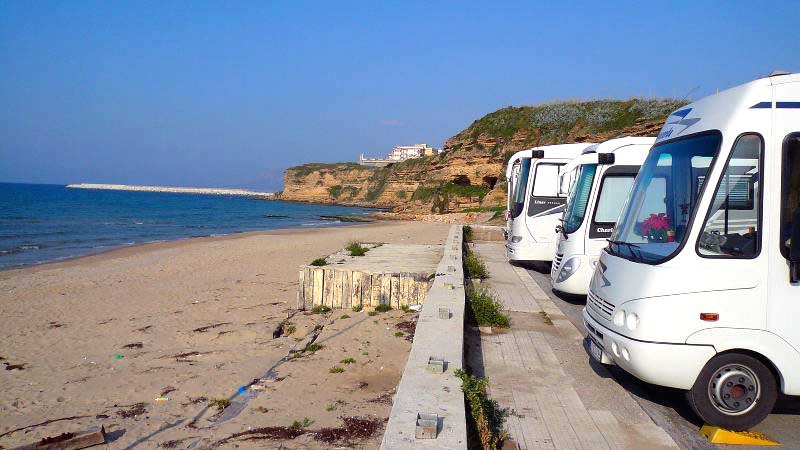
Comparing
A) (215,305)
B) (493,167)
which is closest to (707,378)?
(215,305)

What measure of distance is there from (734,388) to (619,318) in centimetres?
103

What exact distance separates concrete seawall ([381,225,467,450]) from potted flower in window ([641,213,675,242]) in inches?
83.0

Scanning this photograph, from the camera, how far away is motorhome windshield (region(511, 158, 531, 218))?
14.6 meters

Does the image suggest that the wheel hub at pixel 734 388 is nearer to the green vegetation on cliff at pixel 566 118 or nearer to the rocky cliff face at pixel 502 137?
the rocky cliff face at pixel 502 137

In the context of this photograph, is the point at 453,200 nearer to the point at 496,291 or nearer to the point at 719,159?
the point at 496,291

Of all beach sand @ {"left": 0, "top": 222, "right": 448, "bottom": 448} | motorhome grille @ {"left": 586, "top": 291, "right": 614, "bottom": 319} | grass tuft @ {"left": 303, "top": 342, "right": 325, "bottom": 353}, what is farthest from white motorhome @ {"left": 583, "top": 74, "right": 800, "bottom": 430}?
grass tuft @ {"left": 303, "top": 342, "right": 325, "bottom": 353}

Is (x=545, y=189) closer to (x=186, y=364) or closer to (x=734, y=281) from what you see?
(x=186, y=364)

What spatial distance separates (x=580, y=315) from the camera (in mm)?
9562

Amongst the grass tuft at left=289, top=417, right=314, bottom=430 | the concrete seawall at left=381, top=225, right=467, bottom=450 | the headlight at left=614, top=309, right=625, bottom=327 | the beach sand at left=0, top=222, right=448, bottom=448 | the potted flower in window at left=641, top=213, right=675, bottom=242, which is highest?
the potted flower in window at left=641, top=213, right=675, bottom=242

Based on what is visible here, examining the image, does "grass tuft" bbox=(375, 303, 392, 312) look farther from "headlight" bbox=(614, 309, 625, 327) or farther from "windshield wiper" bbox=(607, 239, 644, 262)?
"headlight" bbox=(614, 309, 625, 327)

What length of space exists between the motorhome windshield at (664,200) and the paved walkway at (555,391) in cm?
139

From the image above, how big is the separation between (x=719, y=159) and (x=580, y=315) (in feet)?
16.3

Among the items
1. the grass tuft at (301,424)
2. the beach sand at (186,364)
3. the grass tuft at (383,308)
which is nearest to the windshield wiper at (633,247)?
the beach sand at (186,364)

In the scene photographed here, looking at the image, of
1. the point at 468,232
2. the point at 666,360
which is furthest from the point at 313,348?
the point at 468,232
